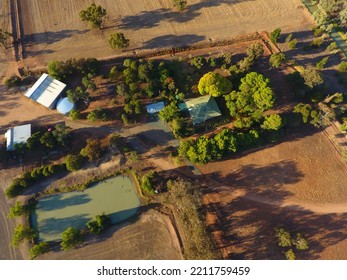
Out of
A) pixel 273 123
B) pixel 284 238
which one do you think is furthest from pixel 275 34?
pixel 284 238

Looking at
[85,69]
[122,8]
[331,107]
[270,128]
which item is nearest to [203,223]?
[270,128]

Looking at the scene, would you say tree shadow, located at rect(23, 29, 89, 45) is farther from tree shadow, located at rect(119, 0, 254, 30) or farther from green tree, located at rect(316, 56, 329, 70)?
green tree, located at rect(316, 56, 329, 70)

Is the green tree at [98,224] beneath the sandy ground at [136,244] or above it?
above

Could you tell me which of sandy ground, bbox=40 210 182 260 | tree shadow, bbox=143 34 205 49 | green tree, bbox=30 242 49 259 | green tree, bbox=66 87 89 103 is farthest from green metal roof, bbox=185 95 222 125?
green tree, bbox=30 242 49 259

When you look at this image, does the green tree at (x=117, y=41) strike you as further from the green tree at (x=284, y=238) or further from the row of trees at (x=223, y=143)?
the green tree at (x=284, y=238)

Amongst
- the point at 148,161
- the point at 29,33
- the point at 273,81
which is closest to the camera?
the point at 148,161

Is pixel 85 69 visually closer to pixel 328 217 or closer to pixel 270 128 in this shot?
pixel 270 128

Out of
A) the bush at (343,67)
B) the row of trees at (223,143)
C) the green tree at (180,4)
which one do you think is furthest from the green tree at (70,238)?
the bush at (343,67)
